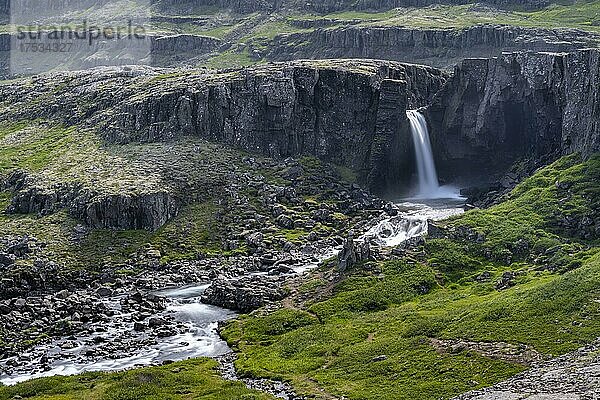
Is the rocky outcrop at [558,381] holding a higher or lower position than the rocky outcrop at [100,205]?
higher

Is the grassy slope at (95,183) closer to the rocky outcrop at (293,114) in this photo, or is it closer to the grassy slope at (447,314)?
the rocky outcrop at (293,114)

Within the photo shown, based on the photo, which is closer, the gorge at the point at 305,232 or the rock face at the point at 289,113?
the gorge at the point at 305,232

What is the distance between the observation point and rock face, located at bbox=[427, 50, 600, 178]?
136 metres

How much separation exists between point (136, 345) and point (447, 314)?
31437 millimetres

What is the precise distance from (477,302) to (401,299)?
1160 cm

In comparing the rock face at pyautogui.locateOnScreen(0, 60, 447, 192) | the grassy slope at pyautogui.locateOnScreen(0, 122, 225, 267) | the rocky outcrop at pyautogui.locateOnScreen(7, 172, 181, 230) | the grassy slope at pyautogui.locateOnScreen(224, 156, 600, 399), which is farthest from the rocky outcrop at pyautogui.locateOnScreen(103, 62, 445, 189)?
the grassy slope at pyautogui.locateOnScreen(224, 156, 600, 399)

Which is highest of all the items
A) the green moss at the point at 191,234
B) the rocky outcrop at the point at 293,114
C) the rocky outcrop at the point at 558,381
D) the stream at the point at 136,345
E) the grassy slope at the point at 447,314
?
the rocky outcrop at the point at 293,114

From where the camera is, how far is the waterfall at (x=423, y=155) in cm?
16062

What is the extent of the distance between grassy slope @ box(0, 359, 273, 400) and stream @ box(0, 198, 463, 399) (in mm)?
2615

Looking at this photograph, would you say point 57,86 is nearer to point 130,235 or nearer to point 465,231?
point 130,235

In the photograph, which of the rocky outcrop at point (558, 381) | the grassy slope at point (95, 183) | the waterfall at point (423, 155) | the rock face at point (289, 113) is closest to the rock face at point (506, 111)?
the waterfall at point (423, 155)

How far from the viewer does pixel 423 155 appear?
530 ft

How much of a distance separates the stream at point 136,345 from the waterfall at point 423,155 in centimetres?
7023

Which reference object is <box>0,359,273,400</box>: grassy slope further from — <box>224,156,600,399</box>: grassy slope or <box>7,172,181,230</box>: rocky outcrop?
<box>7,172,181,230</box>: rocky outcrop
